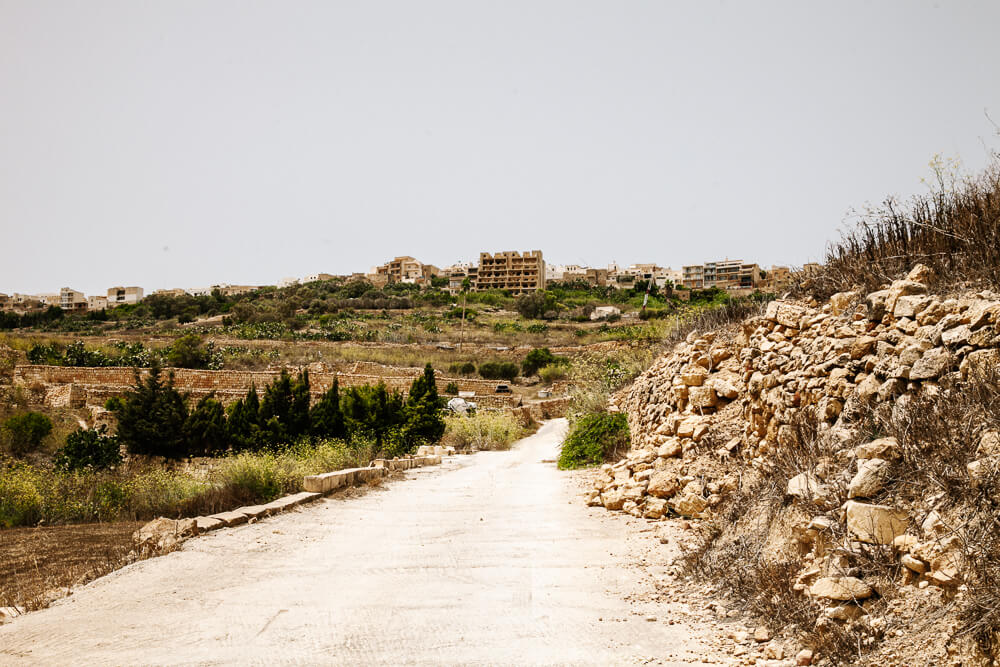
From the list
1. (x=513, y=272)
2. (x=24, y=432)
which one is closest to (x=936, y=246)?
(x=24, y=432)

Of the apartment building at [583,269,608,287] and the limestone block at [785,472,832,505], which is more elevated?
the apartment building at [583,269,608,287]

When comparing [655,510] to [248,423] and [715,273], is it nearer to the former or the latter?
[248,423]

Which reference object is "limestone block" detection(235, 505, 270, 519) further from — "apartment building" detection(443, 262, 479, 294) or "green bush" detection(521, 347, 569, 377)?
"apartment building" detection(443, 262, 479, 294)

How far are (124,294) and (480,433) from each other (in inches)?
5111

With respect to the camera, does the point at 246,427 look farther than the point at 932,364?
Yes

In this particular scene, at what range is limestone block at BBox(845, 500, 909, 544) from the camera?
11.5ft

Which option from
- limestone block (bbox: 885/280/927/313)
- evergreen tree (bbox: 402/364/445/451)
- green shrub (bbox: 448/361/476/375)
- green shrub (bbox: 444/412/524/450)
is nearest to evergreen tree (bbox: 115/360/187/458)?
evergreen tree (bbox: 402/364/445/451)

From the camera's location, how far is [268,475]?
9.50 metres

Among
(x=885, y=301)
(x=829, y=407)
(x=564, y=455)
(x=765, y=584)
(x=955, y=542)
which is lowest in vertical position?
(x=564, y=455)

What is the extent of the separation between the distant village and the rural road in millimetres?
86659

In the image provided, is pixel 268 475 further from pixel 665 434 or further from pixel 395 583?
pixel 665 434

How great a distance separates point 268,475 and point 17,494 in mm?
3830

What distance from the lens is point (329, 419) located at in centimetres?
1585

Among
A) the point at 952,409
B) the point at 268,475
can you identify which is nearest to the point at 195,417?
the point at 268,475
